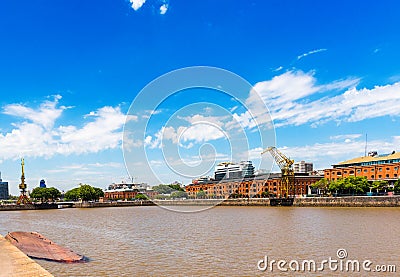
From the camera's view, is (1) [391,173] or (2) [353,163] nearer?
(1) [391,173]

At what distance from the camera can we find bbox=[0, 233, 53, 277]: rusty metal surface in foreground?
1244 centimetres

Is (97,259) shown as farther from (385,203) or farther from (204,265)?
(385,203)

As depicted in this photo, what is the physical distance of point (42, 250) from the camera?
2344 cm

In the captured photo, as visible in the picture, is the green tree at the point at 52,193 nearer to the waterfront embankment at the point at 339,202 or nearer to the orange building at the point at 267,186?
the orange building at the point at 267,186

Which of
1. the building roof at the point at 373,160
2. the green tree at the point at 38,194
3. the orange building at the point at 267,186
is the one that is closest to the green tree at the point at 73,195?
the green tree at the point at 38,194

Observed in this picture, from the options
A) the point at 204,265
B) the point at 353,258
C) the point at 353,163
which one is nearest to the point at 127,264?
the point at 204,265

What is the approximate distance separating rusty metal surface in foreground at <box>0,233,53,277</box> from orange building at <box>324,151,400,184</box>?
106690 millimetres

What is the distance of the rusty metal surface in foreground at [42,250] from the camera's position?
71.1 ft

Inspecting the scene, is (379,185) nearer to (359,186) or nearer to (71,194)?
(359,186)

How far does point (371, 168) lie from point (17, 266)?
11284cm

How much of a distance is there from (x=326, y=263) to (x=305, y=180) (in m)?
126

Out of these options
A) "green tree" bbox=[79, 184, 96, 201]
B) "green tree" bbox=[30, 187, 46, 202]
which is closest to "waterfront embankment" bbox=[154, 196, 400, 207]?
"green tree" bbox=[79, 184, 96, 201]

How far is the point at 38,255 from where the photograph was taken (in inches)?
876

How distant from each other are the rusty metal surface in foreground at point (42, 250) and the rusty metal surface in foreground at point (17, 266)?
15.4ft
